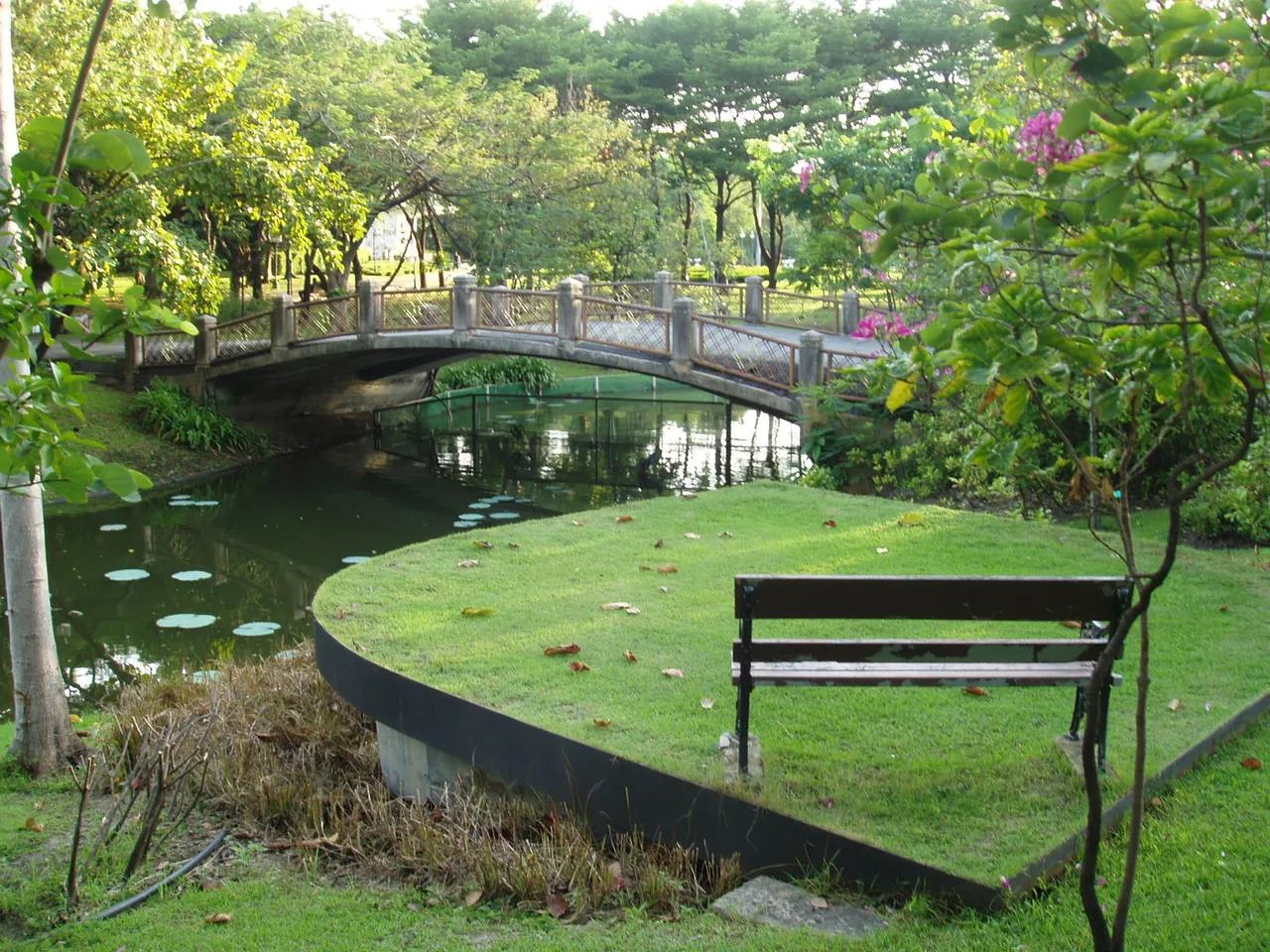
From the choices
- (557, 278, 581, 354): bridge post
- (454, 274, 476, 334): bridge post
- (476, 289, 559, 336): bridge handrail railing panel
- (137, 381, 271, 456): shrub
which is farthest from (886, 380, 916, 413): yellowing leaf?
(137, 381, 271, 456): shrub

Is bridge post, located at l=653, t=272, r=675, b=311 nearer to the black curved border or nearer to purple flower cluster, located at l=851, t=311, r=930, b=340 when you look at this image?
purple flower cluster, located at l=851, t=311, r=930, b=340

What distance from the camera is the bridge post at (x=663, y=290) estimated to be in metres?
21.1

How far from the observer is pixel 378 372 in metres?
25.1

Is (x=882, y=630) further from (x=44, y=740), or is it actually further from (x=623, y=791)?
(x=44, y=740)

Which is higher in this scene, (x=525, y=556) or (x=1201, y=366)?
(x=1201, y=366)

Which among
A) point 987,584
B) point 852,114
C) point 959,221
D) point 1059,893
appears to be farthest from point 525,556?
point 852,114

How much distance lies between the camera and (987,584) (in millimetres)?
4363

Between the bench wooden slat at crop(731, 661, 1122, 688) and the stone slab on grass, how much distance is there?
2.38 feet

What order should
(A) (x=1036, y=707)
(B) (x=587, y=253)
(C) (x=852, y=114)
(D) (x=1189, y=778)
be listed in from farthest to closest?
(C) (x=852, y=114), (B) (x=587, y=253), (A) (x=1036, y=707), (D) (x=1189, y=778)

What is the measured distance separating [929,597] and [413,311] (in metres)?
17.4

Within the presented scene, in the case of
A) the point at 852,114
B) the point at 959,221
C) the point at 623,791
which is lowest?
the point at 623,791

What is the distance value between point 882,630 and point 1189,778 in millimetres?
2052

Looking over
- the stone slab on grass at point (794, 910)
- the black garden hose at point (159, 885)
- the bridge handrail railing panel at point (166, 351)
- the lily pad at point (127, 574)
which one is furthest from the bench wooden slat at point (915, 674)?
the bridge handrail railing panel at point (166, 351)

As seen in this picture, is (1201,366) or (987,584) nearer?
(1201,366)
